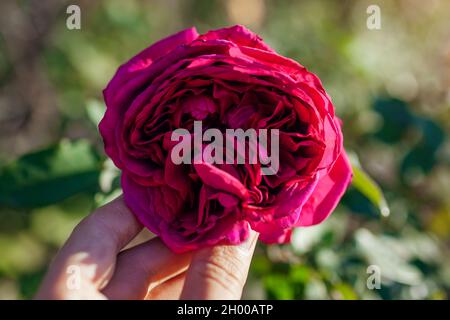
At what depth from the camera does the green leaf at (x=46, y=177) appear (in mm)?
1262

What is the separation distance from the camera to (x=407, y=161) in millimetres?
1720

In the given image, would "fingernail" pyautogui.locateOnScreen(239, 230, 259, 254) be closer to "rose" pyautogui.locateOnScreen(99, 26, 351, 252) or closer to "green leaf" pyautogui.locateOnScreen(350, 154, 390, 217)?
"rose" pyautogui.locateOnScreen(99, 26, 351, 252)

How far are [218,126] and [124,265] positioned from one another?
279 millimetres

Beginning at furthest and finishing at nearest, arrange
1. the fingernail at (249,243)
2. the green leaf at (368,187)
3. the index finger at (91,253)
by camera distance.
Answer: the green leaf at (368,187)
the fingernail at (249,243)
the index finger at (91,253)

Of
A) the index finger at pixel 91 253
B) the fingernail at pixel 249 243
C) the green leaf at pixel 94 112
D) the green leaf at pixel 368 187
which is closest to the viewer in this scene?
the index finger at pixel 91 253

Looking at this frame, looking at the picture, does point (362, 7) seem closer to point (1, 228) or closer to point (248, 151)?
point (1, 228)

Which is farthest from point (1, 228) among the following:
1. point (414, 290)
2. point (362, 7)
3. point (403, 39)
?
point (362, 7)

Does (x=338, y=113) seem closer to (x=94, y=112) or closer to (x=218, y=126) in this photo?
A: (x=94, y=112)

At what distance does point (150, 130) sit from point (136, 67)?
119 millimetres

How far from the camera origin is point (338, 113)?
1902 mm

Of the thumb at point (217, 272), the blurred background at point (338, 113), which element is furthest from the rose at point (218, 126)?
the blurred background at point (338, 113)

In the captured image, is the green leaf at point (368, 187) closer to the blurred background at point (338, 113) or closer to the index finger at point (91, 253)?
→ the blurred background at point (338, 113)

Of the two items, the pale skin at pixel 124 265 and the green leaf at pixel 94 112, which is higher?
the green leaf at pixel 94 112

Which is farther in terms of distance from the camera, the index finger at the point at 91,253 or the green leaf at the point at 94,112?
the green leaf at the point at 94,112
